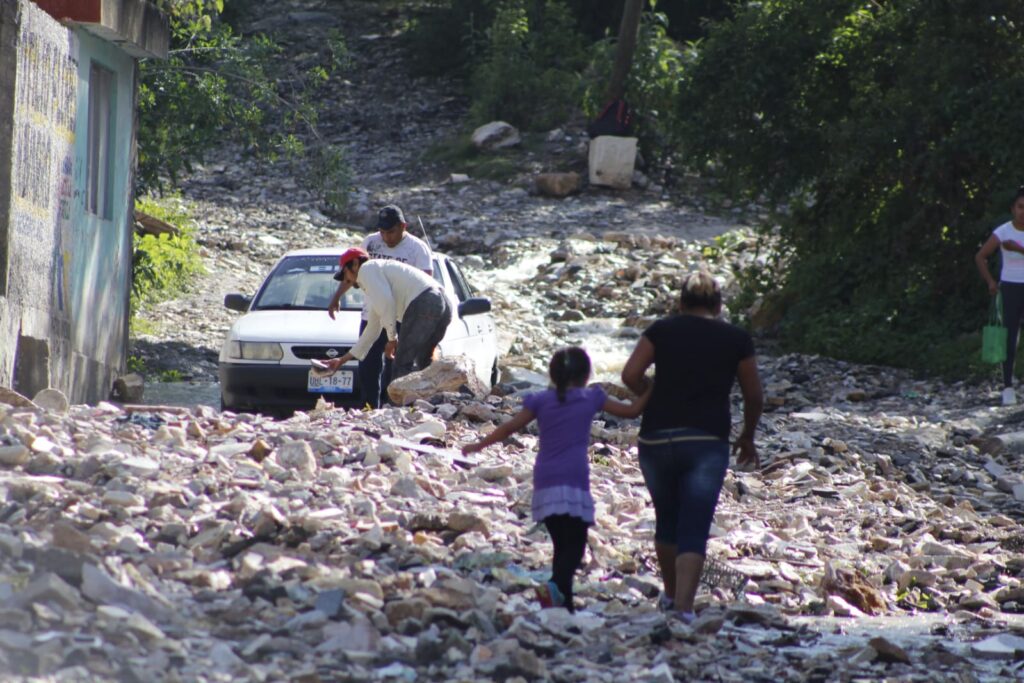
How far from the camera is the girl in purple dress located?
19.7 feet

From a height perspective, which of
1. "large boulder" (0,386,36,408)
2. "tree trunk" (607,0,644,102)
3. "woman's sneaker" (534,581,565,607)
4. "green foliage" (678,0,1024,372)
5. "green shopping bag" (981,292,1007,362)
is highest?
"tree trunk" (607,0,644,102)

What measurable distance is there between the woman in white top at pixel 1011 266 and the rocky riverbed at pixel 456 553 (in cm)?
86

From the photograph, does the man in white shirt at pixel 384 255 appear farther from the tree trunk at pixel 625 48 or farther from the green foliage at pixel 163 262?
the tree trunk at pixel 625 48

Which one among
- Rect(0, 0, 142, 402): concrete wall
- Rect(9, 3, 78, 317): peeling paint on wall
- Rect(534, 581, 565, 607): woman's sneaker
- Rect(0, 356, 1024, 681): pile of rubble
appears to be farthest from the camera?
Rect(9, 3, 78, 317): peeling paint on wall

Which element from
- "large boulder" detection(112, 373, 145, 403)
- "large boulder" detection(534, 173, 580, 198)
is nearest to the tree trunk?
"large boulder" detection(534, 173, 580, 198)

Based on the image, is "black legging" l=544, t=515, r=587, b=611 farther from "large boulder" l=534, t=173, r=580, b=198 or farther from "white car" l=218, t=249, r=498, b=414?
"large boulder" l=534, t=173, r=580, b=198

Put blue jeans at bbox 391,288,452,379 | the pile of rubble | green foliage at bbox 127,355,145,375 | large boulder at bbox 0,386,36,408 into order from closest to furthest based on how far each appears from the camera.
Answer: the pile of rubble → large boulder at bbox 0,386,36,408 → blue jeans at bbox 391,288,452,379 → green foliage at bbox 127,355,145,375

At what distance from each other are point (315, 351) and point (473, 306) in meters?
1.42

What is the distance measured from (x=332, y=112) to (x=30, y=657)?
31872 mm

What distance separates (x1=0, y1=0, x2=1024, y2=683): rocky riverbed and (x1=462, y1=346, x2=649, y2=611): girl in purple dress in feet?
0.78

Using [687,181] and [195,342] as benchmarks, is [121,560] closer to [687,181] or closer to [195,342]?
[195,342]

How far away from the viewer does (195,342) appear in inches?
734

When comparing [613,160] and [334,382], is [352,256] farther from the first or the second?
[613,160]

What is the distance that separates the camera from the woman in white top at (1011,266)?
1241 centimetres
